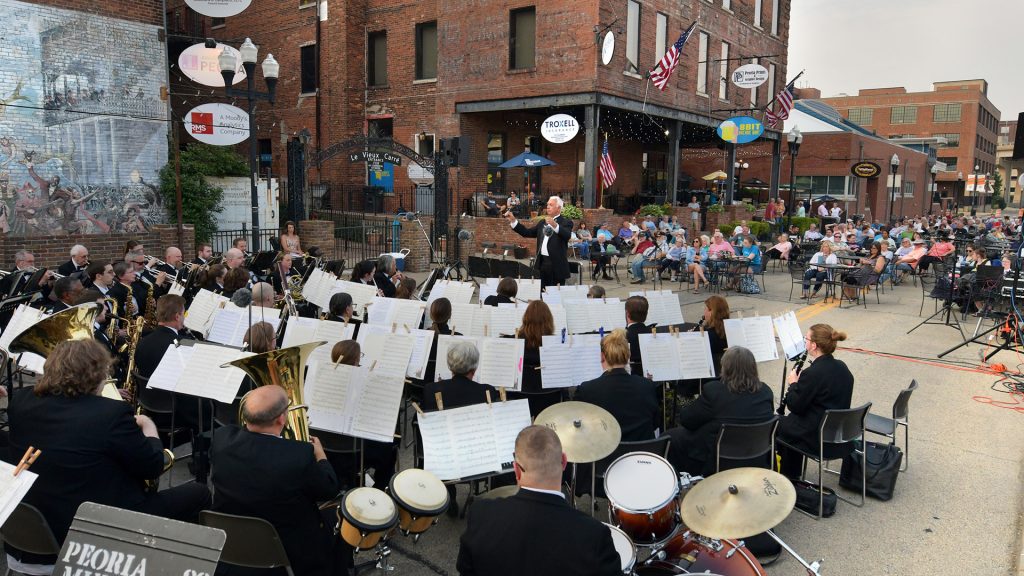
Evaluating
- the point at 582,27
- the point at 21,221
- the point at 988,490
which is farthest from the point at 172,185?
the point at 988,490

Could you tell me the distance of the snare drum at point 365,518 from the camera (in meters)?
3.79

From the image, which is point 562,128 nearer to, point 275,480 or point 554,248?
point 554,248

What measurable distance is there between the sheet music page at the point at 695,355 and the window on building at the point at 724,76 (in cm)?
2747

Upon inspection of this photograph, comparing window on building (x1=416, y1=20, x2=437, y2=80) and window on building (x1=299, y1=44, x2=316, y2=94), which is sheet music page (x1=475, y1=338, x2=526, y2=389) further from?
window on building (x1=299, y1=44, x2=316, y2=94)

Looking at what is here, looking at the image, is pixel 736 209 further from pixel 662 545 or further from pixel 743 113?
pixel 662 545

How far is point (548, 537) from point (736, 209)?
29301 mm

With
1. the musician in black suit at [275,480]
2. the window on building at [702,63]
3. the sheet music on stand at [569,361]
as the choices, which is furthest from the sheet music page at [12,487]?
the window on building at [702,63]

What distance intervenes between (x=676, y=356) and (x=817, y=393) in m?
1.29

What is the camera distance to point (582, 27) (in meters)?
22.9

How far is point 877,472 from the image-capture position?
238 inches

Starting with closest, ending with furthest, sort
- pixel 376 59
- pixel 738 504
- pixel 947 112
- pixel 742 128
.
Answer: pixel 738 504 → pixel 742 128 → pixel 376 59 → pixel 947 112

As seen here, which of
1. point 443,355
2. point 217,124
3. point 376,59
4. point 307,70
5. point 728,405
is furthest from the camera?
point 307,70

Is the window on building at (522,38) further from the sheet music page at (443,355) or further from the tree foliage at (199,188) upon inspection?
the sheet music page at (443,355)

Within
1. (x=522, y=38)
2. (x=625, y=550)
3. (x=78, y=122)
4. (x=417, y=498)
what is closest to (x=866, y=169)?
(x=522, y=38)
